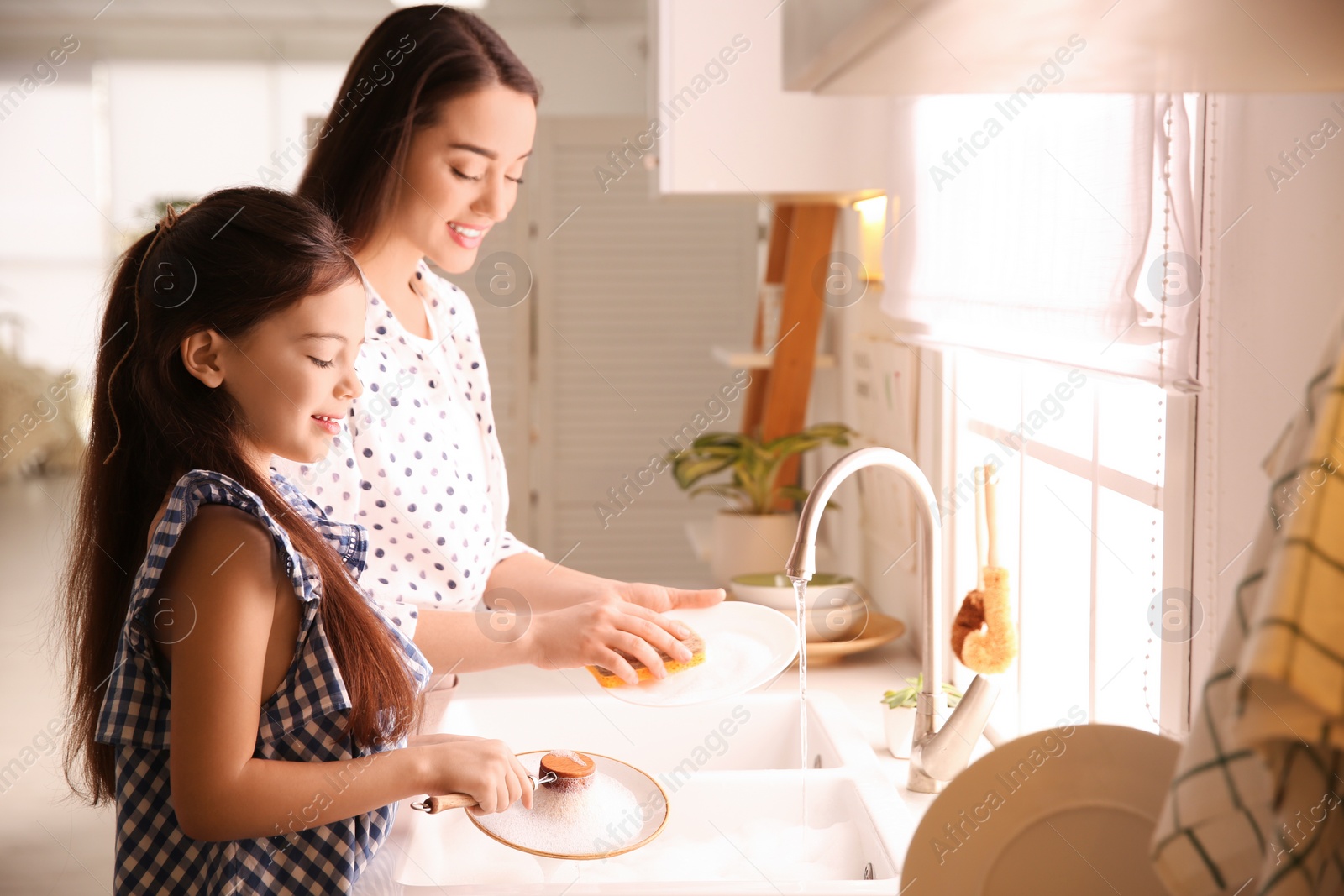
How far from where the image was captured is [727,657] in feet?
3.81

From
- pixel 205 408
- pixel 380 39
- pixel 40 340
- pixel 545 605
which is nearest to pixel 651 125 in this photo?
pixel 380 39

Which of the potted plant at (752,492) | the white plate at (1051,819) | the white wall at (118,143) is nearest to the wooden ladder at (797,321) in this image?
the potted plant at (752,492)

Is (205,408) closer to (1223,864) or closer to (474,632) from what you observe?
(474,632)

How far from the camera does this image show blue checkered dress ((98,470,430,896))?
2.59ft

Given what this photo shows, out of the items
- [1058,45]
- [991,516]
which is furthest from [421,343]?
[1058,45]

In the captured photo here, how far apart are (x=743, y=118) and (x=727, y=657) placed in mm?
1054

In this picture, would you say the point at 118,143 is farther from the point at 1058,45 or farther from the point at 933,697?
the point at 1058,45

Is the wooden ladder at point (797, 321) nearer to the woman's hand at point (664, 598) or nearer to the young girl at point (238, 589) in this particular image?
the woman's hand at point (664, 598)

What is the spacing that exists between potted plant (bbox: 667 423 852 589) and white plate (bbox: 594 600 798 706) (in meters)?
1.00

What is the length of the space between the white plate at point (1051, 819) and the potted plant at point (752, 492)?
1682 mm

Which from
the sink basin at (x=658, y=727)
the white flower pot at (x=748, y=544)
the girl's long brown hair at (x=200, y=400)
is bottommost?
the sink basin at (x=658, y=727)

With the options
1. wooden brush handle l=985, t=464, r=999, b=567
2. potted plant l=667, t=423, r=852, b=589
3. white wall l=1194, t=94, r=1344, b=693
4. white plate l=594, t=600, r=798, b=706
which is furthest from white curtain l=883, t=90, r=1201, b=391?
potted plant l=667, t=423, r=852, b=589

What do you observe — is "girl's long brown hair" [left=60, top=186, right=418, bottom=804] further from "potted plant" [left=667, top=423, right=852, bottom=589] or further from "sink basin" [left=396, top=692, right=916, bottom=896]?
"potted plant" [left=667, top=423, right=852, bottom=589]

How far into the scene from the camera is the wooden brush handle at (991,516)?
124 centimetres
